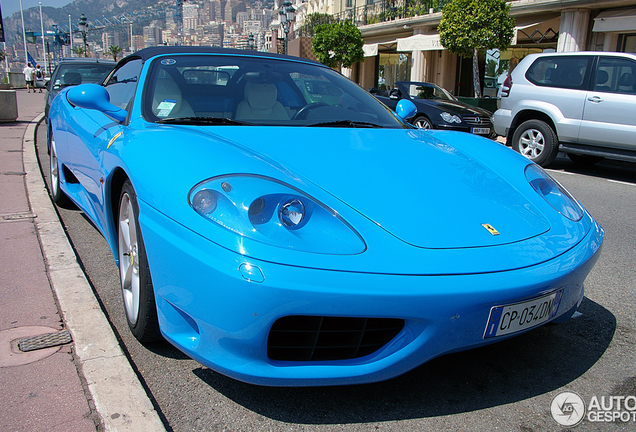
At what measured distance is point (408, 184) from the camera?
7.14ft

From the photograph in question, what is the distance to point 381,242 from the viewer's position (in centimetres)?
178

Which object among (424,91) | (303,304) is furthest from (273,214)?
(424,91)

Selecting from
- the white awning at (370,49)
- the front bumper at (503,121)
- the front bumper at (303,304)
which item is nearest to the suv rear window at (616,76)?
the front bumper at (503,121)

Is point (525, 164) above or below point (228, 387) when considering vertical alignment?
above

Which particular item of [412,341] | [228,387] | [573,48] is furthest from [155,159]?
[573,48]

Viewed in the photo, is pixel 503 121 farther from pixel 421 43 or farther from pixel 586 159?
pixel 421 43

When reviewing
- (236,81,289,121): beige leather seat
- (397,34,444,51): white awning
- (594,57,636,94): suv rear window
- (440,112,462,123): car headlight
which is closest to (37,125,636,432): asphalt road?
(236,81,289,121): beige leather seat

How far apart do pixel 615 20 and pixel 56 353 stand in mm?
17595

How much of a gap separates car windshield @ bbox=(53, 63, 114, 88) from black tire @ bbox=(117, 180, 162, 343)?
26.9ft

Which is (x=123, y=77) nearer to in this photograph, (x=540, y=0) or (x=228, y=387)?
(x=228, y=387)

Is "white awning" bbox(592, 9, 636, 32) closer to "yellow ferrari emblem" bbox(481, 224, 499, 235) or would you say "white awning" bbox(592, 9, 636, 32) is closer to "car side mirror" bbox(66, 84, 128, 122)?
"yellow ferrari emblem" bbox(481, 224, 499, 235)

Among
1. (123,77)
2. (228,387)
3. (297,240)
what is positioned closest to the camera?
(297,240)

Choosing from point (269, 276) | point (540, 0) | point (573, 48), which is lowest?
point (269, 276)

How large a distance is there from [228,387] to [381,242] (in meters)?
0.86
